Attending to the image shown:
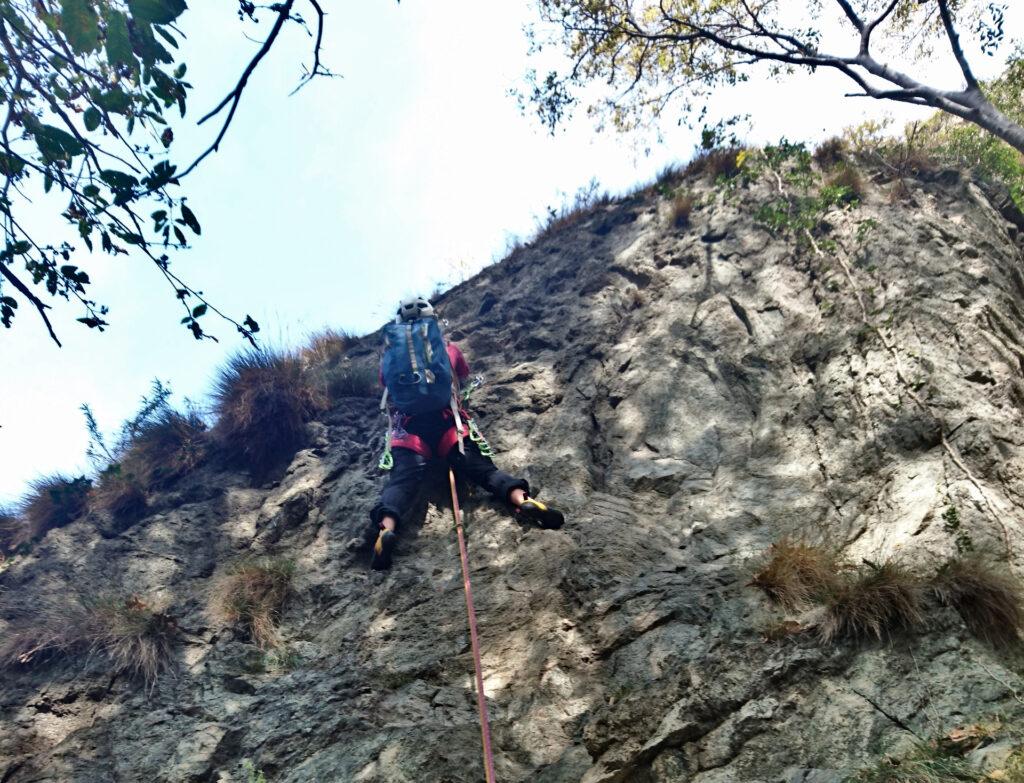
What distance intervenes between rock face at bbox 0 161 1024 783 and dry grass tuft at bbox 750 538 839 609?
15 cm

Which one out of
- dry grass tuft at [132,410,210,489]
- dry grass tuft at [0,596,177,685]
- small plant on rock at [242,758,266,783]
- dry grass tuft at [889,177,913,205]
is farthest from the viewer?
dry grass tuft at [889,177,913,205]

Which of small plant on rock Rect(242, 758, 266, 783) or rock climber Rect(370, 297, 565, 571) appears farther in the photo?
rock climber Rect(370, 297, 565, 571)

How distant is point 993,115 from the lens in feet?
21.8

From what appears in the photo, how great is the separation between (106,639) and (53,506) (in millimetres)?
2749

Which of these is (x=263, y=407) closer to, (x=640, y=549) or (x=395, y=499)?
(x=395, y=499)

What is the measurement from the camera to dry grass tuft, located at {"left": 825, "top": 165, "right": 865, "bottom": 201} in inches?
343

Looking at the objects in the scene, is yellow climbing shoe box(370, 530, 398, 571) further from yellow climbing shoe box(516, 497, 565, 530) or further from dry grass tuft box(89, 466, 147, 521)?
dry grass tuft box(89, 466, 147, 521)

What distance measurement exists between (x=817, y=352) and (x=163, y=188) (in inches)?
228

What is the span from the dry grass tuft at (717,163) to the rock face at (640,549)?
2244mm

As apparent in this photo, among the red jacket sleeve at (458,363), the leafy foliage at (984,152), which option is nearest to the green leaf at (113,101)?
the red jacket sleeve at (458,363)

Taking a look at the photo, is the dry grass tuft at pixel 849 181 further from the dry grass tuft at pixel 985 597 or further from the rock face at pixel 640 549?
the dry grass tuft at pixel 985 597

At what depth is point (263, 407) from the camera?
320 inches

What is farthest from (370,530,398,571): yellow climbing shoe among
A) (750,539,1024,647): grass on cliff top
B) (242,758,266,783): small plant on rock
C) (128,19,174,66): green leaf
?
(128,19,174,66): green leaf

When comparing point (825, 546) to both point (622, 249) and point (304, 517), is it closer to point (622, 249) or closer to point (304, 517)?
point (304, 517)
